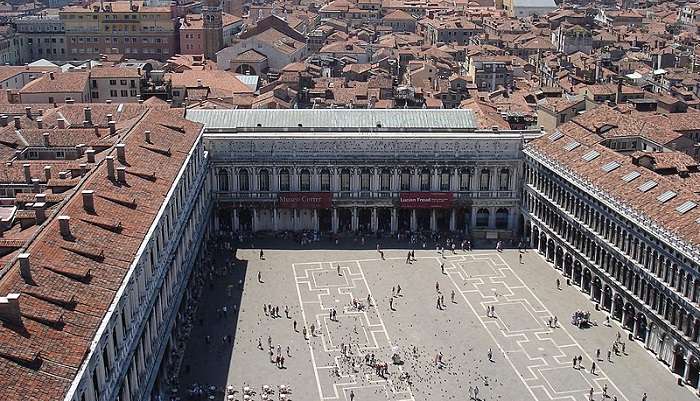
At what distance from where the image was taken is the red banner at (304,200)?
9306 cm

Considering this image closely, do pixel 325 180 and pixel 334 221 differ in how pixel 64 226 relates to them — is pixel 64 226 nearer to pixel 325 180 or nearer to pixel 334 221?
pixel 325 180

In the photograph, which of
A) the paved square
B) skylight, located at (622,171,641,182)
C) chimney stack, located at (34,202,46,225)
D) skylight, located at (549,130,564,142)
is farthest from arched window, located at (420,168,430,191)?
chimney stack, located at (34,202,46,225)

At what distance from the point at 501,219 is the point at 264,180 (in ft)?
87.7

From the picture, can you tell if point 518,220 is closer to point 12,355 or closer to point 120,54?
point 12,355

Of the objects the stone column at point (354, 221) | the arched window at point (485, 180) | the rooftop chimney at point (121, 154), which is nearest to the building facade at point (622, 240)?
the arched window at point (485, 180)

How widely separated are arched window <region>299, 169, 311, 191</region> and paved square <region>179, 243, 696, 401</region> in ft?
24.7

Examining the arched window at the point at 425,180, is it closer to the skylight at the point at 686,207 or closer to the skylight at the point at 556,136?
the skylight at the point at 556,136

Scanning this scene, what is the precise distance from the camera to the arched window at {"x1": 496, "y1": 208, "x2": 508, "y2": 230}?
312 feet

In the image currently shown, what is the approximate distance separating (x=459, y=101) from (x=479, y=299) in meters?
56.0

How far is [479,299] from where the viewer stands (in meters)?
78.1

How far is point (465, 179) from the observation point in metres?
93.9

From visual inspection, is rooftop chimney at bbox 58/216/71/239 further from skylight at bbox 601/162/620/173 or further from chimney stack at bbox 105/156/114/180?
skylight at bbox 601/162/620/173

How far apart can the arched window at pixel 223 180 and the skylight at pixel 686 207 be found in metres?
47.4

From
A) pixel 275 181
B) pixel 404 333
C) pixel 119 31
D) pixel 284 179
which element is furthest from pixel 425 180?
pixel 119 31
